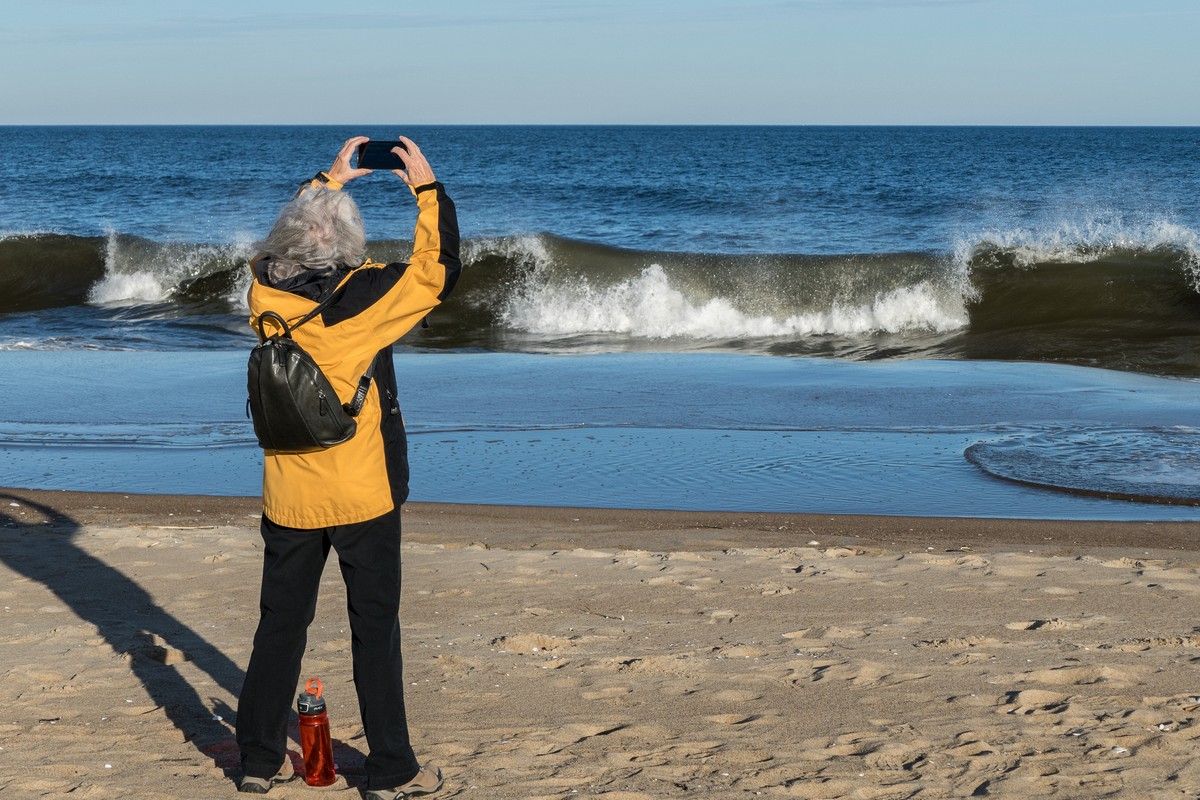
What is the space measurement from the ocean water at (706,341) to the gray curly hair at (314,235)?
4472 mm

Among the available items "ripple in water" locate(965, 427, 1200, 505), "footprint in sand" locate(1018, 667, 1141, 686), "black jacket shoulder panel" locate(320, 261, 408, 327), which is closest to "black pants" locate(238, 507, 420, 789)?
"black jacket shoulder panel" locate(320, 261, 408, 327)

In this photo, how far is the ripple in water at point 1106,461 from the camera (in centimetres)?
764

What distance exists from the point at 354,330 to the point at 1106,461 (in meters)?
6.54

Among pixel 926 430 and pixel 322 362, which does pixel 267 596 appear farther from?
pixel 926 430

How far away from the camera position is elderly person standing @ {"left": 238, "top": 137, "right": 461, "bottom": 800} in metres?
3.12

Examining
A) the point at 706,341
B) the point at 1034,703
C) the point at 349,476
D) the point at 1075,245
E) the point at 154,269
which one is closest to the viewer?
the point at 349,476

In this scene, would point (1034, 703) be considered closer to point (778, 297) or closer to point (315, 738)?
point (315, 738)

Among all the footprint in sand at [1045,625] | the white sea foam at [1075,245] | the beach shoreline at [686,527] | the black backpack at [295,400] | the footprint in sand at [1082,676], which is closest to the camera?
the black backpack at [295,400]

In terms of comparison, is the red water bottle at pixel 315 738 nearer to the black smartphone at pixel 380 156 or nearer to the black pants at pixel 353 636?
the black pants at pixel 353 636

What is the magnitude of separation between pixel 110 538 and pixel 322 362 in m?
3.88

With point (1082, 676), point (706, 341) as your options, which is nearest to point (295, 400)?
point (1082, 676)

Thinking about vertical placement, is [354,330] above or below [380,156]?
below

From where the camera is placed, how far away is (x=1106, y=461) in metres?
8.31

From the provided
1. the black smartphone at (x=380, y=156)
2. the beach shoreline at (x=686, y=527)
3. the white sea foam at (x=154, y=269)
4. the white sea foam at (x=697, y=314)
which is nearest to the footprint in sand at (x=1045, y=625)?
the beach shoreline at (x=686, y=527)
